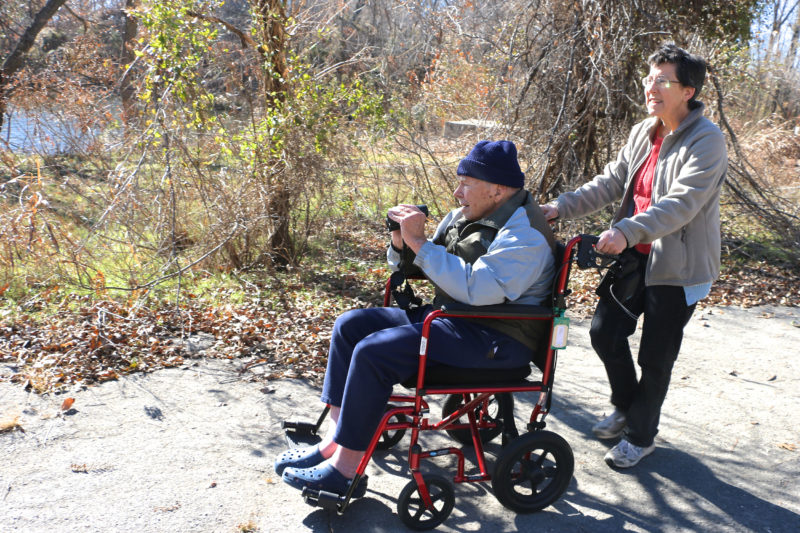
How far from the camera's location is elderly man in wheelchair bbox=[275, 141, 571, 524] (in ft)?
9.20

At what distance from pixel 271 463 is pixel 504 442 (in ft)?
3.89

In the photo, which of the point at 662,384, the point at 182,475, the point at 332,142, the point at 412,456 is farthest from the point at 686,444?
the point at 332,142

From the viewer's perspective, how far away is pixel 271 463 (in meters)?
3.38

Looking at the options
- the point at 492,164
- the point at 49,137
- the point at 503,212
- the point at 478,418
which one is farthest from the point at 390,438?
the point at 49,137

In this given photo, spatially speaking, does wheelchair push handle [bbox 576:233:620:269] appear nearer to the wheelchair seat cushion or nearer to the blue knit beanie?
the blue knit beanie

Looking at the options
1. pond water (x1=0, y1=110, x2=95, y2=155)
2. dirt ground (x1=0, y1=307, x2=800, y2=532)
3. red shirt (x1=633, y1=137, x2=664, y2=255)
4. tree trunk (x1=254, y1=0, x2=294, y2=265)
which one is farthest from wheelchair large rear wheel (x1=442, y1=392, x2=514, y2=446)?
pond water (x1=0, y1=110, x2=95, y2=155)

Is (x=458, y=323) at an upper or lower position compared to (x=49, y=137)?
lower

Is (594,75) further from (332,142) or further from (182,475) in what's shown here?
(182,475)

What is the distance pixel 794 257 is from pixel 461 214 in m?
6.21

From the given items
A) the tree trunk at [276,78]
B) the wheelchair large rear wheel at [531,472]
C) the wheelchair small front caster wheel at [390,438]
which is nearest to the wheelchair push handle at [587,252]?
the wheelchair large rear wheel at [531,472]

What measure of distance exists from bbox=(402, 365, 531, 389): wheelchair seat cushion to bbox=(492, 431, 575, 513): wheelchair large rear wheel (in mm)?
301

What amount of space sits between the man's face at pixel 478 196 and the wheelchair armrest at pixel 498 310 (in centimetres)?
47

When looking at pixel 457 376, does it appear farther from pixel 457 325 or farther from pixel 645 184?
pixel 645 184

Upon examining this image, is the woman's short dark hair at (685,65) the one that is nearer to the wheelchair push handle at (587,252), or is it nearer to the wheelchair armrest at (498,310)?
the wheelchair push handle at (587,252)
